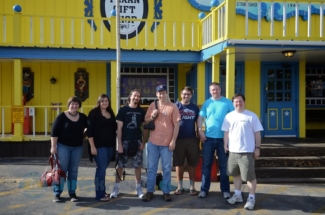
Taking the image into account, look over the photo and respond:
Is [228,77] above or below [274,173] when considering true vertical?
above

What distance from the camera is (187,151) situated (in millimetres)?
6574

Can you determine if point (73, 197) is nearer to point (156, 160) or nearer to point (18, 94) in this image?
point (156, 160)

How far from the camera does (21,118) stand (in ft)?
32.3

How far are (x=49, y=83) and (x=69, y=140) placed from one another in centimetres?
612

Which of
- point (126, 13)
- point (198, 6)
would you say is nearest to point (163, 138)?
point (126, 13)

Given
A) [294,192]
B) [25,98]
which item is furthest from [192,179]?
[25,98]

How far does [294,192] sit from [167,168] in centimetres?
241

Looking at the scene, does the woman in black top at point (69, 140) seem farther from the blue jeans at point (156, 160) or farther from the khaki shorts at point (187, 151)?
the khaki shorts at point (187, 151)

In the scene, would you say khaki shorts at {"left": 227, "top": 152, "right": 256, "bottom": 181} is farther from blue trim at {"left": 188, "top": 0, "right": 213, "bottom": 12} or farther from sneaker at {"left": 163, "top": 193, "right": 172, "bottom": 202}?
blue trim at {"left": 188, "top": 0, "right": 213, "bottom": 12}

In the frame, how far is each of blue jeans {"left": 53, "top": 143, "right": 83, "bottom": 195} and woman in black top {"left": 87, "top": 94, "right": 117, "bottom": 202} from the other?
330 millimetres

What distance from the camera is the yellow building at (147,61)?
33.3ft

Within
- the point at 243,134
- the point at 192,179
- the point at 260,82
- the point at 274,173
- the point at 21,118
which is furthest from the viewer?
the point at 260,82

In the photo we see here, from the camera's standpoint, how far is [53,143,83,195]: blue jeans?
20.3ft

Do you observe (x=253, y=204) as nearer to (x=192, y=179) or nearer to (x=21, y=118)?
(x=192, y=179)
